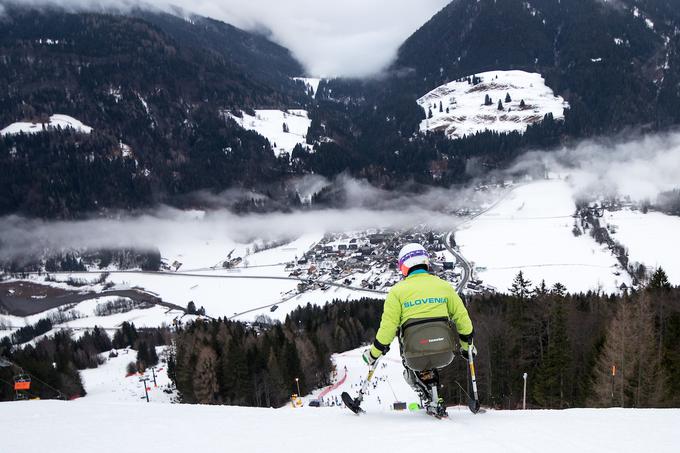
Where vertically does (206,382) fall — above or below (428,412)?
below

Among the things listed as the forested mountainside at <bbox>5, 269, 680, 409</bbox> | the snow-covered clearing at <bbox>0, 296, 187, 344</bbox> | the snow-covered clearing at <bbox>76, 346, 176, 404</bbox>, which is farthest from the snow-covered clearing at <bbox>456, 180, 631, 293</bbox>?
the snow-covered clearing at <bbox>0, 296, 187, 344</bbox>

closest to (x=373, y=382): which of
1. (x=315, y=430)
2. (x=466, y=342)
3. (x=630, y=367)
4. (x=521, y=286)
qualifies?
(x=521, y=286)

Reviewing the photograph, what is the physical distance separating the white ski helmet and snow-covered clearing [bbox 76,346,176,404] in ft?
173

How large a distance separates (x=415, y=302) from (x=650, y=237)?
16458cm

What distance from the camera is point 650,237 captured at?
140875mm

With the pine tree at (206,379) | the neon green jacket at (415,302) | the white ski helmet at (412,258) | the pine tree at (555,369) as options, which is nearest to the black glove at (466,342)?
the neon green jacket at (415,302)

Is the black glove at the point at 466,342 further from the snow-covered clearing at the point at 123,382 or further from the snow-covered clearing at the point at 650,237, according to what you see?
the snow-covered clearing at the point at 650,237

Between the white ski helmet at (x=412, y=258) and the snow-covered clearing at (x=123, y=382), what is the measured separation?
173ft

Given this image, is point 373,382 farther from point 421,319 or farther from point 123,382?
point 123,382

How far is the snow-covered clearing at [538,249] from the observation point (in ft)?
376

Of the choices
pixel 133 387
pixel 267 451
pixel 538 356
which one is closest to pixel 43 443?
pixel 267 451

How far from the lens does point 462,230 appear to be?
7111 inches

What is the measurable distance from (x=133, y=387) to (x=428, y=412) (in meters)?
71.8

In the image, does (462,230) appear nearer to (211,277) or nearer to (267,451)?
(211,277)
